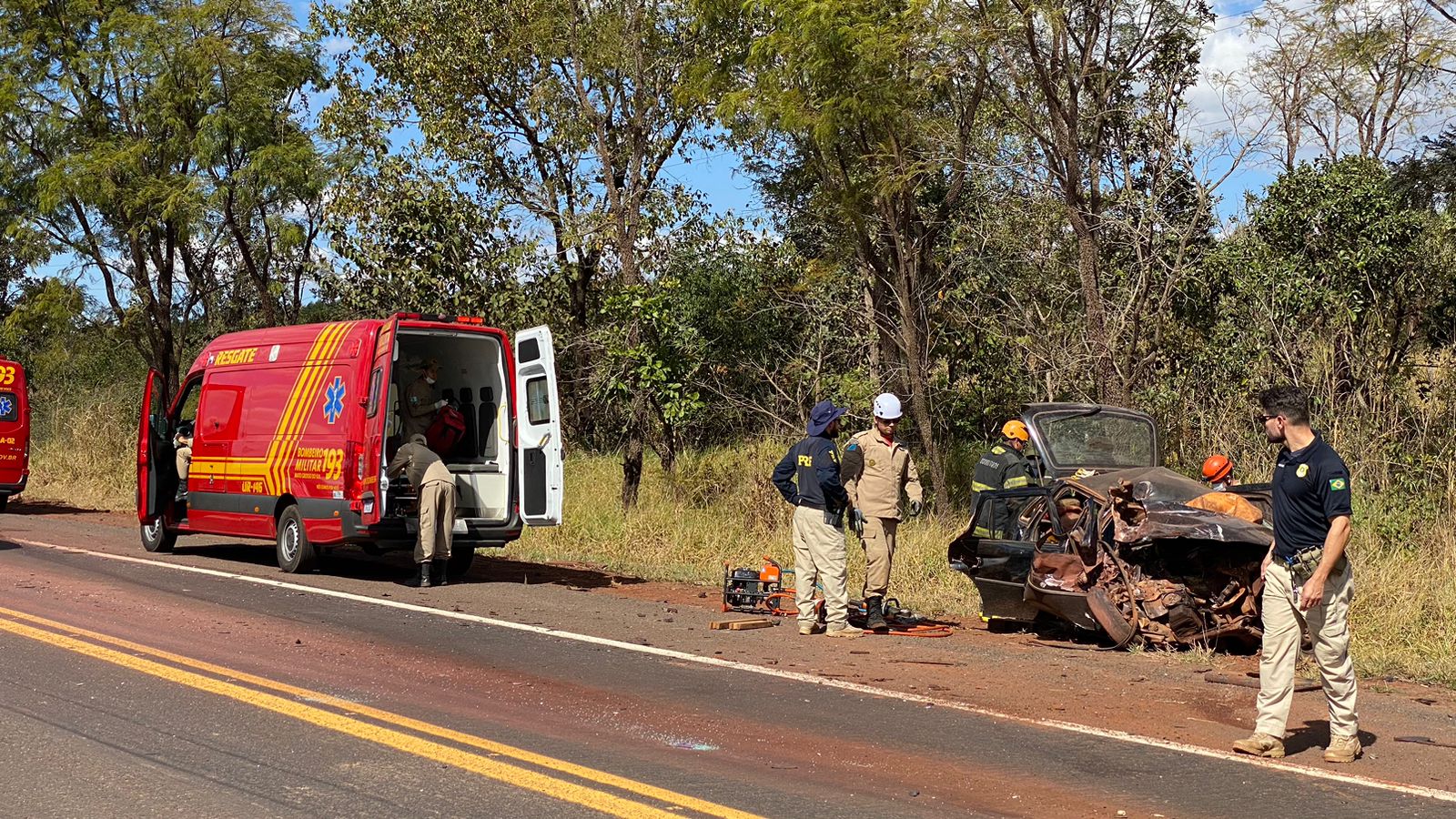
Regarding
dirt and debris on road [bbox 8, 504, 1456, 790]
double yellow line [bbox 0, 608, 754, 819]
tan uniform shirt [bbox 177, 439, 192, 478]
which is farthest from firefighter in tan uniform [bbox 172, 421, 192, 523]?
double yellow line [bbox 0, 608, 754, 819]

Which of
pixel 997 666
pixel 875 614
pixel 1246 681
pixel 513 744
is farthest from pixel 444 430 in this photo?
pixel 1246 681

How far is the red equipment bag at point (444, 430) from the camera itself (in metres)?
13.0

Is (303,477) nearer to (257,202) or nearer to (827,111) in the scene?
(827,111)

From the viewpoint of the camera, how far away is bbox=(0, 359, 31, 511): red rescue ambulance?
2064 centimetres

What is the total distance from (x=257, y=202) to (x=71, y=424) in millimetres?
6957

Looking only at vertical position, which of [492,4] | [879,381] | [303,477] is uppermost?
[492,4]

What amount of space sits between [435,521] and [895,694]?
18.9ft

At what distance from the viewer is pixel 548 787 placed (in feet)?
18.0

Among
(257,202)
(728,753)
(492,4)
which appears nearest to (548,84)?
(492,4)

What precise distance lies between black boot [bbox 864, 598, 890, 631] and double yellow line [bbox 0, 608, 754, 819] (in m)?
4.17

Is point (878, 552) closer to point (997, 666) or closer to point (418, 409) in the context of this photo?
point (997, 666)

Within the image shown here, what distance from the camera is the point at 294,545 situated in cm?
1298

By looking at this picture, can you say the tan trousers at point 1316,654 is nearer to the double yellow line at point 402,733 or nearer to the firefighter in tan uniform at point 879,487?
the double yellow line at point 402,733

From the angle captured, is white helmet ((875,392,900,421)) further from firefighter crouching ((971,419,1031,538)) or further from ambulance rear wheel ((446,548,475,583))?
ambulance rear wheel ((446,548,475,583))
